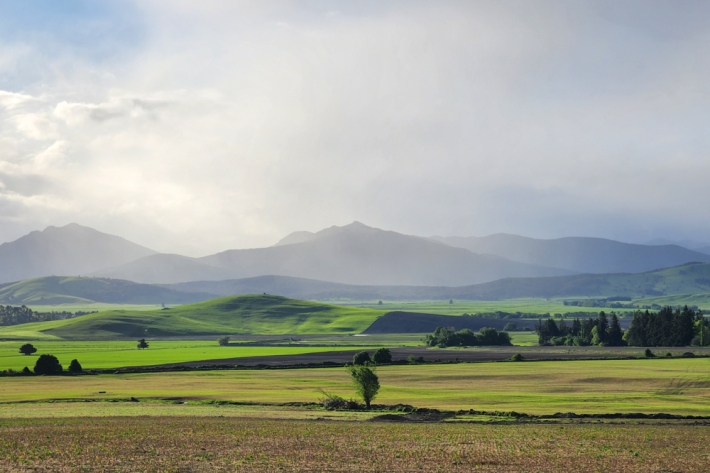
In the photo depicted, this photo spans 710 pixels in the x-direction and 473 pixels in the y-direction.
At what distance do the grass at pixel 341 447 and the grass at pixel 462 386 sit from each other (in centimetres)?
1566

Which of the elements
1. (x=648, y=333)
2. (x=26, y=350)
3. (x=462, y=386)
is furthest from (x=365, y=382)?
(x=648, y=333)

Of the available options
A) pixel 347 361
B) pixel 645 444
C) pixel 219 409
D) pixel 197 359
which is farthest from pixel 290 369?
pixel 645 444

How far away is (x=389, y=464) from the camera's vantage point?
3809cm

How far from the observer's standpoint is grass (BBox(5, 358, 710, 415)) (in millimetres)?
69875

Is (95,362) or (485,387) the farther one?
(95,362)

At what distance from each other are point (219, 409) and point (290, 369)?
46.2 metres

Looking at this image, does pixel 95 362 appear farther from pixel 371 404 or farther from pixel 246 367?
pixel 371 404

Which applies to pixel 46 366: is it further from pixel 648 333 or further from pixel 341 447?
pixel 648 333

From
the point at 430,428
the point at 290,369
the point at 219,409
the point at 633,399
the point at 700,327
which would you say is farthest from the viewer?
the point at 700,327

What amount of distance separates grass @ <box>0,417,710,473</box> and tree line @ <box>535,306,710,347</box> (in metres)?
123

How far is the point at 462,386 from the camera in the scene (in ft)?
282

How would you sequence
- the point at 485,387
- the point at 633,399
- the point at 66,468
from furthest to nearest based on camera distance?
1. the point at 485,387
2. the point at 633,399
3. the point at 66,468

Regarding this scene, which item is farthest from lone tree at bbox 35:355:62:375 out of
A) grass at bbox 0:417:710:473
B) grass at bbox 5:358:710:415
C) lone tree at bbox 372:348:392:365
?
grass at bbox 0:417:710:473

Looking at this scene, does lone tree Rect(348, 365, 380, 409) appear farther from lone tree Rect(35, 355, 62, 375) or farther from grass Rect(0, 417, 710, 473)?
lone tree Rect(35, 355, 62, 375)
